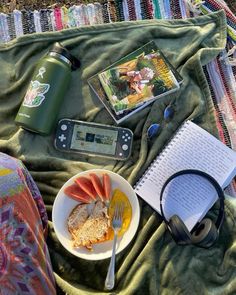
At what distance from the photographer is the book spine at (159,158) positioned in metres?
1.46

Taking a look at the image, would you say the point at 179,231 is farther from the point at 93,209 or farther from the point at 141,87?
the point at 141,87

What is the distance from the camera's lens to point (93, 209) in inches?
55.1

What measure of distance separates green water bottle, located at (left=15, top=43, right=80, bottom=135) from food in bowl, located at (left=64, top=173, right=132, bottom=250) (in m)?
0.22

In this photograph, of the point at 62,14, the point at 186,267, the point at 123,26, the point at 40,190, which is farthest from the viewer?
the point at 62,14

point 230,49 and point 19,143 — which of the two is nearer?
point 19,143

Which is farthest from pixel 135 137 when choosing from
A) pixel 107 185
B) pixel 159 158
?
pixel 107 185

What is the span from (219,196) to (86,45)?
0.67m

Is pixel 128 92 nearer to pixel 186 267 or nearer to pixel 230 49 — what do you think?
pixel 230 49

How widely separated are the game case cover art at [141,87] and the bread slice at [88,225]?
1.02ft

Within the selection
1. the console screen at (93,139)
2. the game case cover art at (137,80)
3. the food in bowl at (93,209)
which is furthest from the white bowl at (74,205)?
the game case cover art at (137,80)

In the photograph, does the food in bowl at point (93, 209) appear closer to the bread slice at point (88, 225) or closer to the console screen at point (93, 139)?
the bread slice at point (88, 225)

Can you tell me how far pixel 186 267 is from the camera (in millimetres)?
1369

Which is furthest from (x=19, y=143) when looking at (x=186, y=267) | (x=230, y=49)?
(x=230, y=49)

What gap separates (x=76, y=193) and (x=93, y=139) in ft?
0.68
